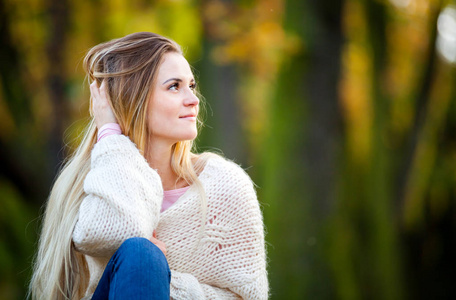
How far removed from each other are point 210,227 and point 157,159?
40 centimetres

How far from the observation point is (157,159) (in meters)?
2.39

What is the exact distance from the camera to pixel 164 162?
241cm

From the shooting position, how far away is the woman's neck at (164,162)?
2.37 metres

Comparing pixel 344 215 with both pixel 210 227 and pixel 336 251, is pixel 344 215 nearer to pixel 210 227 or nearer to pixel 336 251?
pixel 336 251

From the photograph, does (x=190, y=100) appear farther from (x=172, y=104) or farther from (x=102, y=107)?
(x=102, y=107)

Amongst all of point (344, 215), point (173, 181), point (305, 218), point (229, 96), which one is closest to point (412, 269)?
point (344, 215)

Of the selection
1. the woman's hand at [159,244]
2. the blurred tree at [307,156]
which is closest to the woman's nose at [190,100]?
the woman's hand at [159,244]

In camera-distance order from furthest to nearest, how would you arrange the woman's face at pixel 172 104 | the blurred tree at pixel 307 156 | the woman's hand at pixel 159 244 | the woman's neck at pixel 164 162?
the blurred tree at pixel 307 156
the woman's neck at pixel 164 162
the woman's face at pixel 172 104
the woman's hand at pixel 159 244

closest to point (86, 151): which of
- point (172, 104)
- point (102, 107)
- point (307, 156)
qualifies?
point (102, 107)

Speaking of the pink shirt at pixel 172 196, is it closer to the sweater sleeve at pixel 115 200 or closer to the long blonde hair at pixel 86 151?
the long blonde hair at pixel 86 151

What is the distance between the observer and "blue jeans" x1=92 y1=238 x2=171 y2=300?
172cm

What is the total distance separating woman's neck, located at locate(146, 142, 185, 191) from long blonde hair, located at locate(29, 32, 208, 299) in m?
0.05

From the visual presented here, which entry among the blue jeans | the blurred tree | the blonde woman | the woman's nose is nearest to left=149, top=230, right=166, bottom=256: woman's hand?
the blonde woman

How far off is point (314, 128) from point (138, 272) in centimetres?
353
